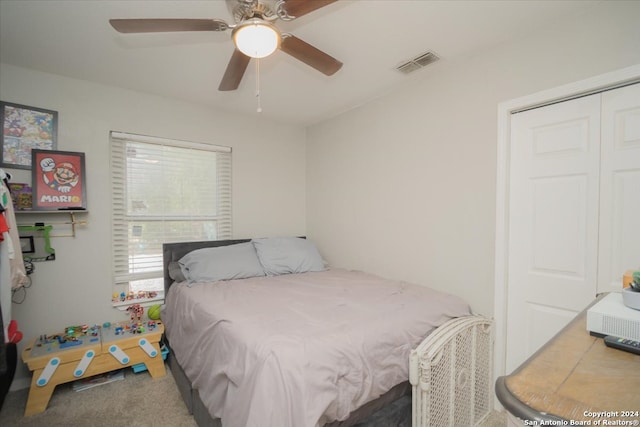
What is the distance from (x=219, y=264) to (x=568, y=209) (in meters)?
2.52

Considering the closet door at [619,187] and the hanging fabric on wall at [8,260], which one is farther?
the hanging fabric on wall at [8,260]

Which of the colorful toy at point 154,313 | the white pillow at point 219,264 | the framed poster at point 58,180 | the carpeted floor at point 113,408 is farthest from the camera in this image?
the colorful toy at point 154,313

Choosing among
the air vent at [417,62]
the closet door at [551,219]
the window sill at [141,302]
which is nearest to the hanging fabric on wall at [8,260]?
the window sill at [141,302]

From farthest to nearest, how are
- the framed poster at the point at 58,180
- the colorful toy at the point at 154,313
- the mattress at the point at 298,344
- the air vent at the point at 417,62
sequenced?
the colorful toy at the point at 154,313, the framed poster at the point at 58,180, the air vent at the point at 417,62, the mattress at the point at 298,344

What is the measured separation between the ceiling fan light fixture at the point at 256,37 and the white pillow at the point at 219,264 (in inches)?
68.7

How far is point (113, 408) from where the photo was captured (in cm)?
189

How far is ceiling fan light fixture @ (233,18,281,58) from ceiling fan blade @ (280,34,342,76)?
0.09m

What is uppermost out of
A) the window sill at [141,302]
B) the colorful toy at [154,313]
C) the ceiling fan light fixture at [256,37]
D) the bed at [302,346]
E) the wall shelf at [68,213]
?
the ceiling fan light fixture at [256,37]

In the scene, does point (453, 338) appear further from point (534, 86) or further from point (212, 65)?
point (212, 65)

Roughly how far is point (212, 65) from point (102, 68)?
0.85 meters

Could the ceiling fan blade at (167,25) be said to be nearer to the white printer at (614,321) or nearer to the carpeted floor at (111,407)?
the white printer at (614,321)

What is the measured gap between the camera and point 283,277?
2.63m

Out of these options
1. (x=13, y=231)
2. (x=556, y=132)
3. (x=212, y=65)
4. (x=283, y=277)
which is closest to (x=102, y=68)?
(x=212, y=65)

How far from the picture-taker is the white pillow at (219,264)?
2.44 m
